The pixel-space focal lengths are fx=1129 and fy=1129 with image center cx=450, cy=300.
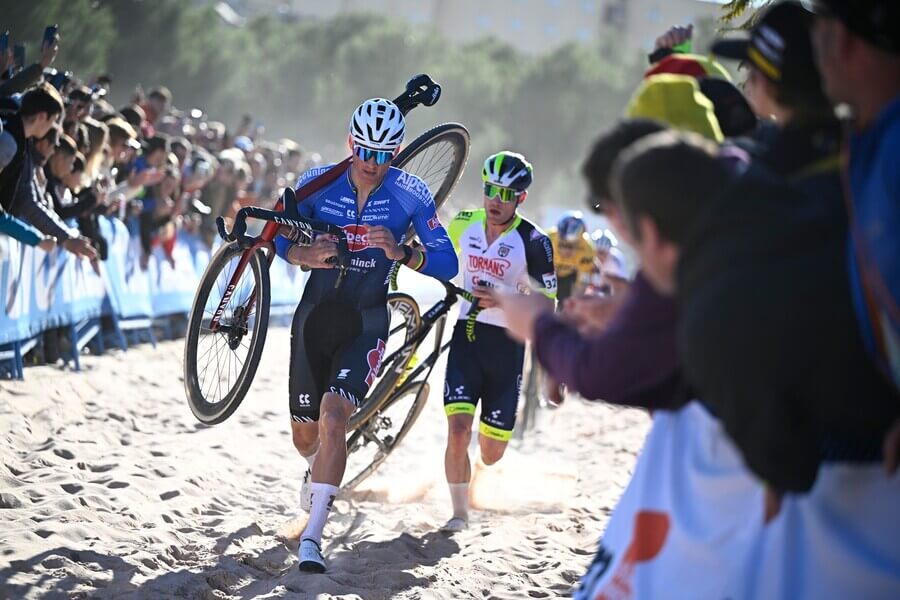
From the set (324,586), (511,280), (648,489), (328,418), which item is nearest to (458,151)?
(511,280)

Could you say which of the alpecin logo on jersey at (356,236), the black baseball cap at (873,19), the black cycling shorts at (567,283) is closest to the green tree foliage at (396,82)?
the black cycling shorts at (567,283)

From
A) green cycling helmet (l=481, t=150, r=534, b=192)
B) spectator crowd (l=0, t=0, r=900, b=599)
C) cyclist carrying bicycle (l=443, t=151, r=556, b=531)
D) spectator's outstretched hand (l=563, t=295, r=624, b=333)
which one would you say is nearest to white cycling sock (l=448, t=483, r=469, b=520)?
cyclist carrying bicycle (l=443, t=151, r=556, b=531)

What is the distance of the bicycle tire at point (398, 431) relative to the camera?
8141mm

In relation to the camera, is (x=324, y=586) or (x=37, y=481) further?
(x=37, y=481)

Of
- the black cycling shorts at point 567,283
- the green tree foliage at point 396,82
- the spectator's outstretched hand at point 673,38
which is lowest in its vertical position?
the black cycling shorts at point 567,283

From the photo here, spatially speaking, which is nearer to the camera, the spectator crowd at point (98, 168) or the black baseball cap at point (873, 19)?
the black baseball cap at point (873, 19)

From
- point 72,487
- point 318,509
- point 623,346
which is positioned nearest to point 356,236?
point 318,509

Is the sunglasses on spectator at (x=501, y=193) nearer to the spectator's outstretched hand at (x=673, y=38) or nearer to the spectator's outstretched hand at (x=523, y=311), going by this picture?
the spectator's outstretched hand at (x=673, y=38)

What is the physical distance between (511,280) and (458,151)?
1.04m

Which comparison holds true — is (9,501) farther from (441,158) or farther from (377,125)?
(441,158)

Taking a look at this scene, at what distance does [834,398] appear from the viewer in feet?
7.89

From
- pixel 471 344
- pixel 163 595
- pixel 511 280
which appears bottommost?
pixel 163 595

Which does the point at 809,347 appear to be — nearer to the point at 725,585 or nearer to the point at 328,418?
the point at 725,585

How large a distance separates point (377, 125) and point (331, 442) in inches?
74.3
